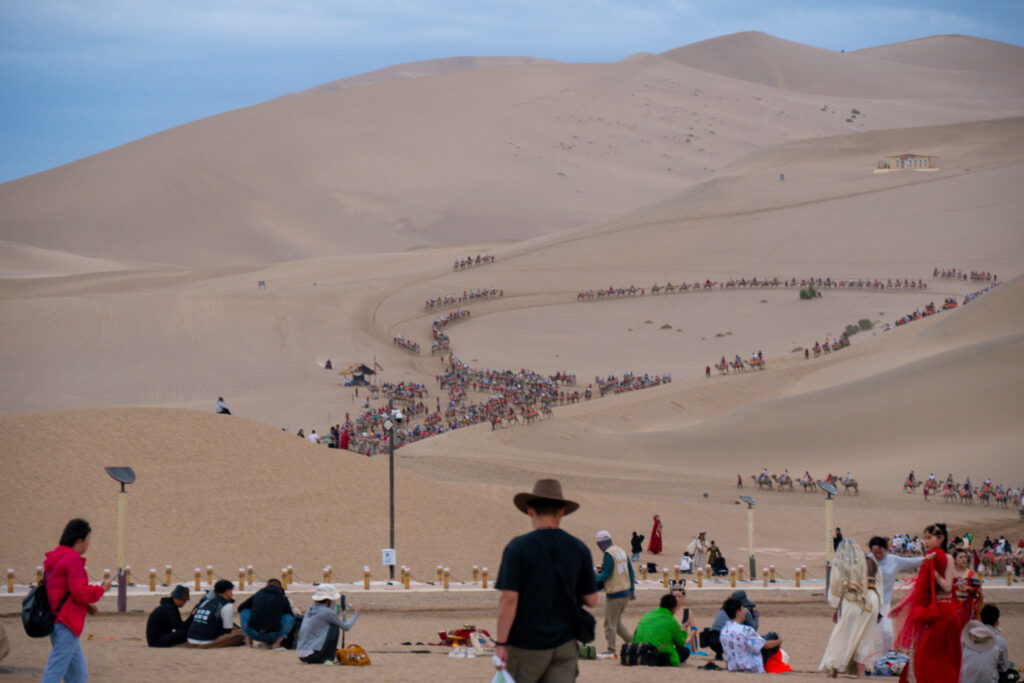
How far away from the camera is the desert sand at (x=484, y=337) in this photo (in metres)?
19.5

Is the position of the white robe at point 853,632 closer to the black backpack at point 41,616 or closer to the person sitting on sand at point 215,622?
the person sitting on sand at point 215,622

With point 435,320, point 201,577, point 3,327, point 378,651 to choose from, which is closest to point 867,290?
point 435,320

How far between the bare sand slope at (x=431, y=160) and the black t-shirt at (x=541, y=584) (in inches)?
4040

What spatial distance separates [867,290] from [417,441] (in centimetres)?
3300

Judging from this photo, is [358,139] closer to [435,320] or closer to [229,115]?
[229,115]

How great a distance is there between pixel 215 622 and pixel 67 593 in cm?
389

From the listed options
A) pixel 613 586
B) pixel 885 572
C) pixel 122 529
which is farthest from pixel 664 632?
pixel 122 529

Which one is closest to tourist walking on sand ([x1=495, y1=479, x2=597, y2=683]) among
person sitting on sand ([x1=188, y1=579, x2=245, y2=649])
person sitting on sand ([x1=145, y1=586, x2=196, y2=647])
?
person sitting on sand ([x1=188, y1=579, x2=245, y2=649])

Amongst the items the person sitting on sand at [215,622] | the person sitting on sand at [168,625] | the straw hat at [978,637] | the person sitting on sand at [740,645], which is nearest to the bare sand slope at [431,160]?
the person sitting on sand at [168,625]

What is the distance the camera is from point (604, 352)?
54.8m

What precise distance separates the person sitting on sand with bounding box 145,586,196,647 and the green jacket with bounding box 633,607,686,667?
171 inches

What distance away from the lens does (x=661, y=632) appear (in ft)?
37.4

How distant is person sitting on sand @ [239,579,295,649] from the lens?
1204cm

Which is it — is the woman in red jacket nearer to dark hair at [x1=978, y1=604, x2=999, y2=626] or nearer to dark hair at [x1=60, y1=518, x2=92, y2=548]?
dark hair at [x1=60, y1=518, x2=92, y2=548]
